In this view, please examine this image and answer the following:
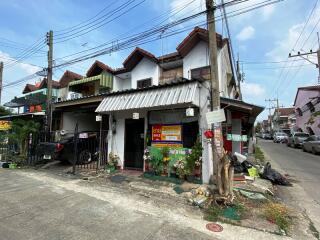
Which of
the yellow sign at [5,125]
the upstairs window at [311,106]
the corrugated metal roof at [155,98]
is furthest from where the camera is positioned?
the upstairs window at [311,106]

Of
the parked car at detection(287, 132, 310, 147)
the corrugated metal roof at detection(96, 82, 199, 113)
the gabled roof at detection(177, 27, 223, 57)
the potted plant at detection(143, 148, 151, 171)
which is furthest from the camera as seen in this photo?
the parked car at detection(287, 132, 310, 147)

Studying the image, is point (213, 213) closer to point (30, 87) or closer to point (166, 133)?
point (166, 133)

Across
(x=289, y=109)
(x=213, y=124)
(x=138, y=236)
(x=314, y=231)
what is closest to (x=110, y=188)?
(x=138, y=236)

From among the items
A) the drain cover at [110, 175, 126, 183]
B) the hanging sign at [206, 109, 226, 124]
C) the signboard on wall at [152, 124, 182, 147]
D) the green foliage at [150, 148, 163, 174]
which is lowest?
the drain cover at [110, 175, 126, 183]

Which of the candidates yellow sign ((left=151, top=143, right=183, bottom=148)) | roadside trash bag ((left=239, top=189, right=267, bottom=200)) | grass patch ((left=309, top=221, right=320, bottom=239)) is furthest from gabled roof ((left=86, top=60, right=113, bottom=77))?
grass patch ((left=309, top=221, right=320, bottom=239))

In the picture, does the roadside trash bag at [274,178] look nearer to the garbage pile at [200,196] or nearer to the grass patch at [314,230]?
the garbage pile at [200,196]

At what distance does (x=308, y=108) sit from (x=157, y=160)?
32.6m

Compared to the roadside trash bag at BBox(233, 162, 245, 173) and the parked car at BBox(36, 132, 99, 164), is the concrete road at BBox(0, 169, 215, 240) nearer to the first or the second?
the parked car at BBox(36, 132, 99, 164)

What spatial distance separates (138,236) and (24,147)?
10558 mm

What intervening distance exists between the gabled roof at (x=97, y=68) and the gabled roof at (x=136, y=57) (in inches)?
78.2

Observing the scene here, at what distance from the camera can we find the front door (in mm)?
9609

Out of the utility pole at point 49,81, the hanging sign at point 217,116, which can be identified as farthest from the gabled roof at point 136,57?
the hanging sign at point 217,116

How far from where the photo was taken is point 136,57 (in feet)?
A: 50.5

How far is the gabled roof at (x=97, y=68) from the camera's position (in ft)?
55.8
